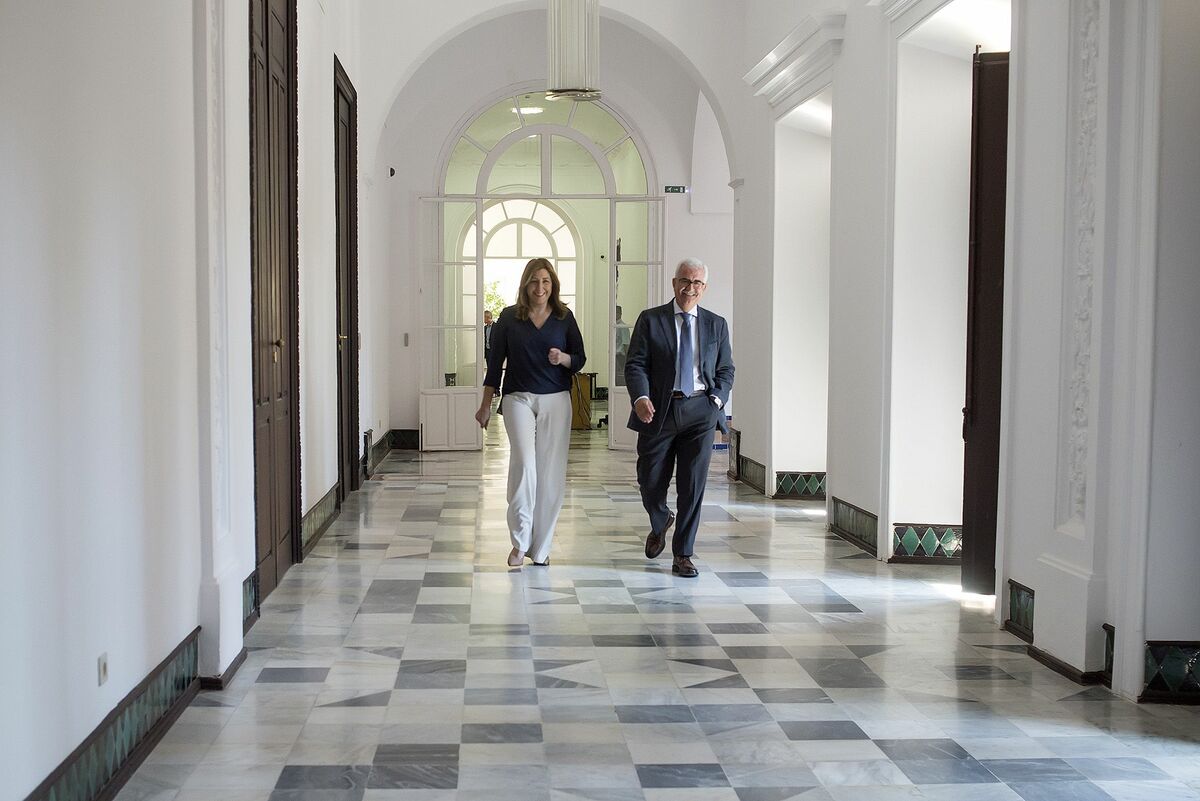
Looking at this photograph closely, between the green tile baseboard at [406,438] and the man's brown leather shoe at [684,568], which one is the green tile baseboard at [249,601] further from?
the green tile baseboard at [406,438]

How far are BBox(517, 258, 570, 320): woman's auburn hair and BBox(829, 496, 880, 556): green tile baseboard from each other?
239 centimetres

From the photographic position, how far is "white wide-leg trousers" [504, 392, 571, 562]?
7.21 m

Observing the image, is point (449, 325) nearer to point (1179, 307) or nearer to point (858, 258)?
point (858, 258)

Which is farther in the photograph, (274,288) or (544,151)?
(544,151)

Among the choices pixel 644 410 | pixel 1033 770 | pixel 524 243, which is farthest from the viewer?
pixel 524 243

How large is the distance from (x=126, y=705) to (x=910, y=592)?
429 centimetres

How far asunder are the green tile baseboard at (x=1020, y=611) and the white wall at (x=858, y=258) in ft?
6.56

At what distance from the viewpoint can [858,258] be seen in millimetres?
8281

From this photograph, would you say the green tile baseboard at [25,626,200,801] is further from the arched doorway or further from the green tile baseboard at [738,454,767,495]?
the arched doorway

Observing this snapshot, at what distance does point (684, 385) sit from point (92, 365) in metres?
4.02

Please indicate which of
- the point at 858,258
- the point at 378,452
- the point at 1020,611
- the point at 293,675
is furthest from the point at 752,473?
the point at 293,675

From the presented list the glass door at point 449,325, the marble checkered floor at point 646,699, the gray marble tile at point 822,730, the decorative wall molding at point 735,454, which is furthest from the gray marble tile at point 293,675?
the glass door at point 449,325

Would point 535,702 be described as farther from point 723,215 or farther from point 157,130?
point 723,215

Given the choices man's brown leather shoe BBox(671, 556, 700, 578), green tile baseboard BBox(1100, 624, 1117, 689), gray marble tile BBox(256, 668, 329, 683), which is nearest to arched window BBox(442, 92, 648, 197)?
man's brown leather shoe BBox(671, 556, 700, 578)
